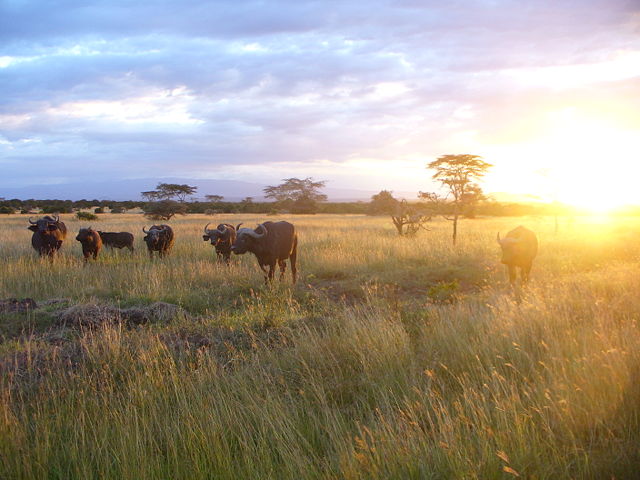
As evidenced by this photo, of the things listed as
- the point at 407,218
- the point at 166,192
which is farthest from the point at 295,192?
the point at 407,218

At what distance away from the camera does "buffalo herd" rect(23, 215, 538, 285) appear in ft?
32.0

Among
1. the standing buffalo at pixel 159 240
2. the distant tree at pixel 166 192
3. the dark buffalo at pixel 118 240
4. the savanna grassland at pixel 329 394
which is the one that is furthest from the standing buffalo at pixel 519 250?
the distant tree at pixel 166 192

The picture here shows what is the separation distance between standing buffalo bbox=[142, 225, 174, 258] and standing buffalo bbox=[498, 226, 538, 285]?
11.0 metres

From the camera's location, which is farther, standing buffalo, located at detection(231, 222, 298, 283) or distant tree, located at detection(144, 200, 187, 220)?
distant tree, located at detection(144, 200, 187, 220)

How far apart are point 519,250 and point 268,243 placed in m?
6.07

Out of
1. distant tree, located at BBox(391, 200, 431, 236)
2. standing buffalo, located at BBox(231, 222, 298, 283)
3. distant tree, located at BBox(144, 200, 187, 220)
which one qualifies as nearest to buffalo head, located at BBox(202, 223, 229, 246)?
standing buffalo, located at BBox(231, 222, 298, 283)

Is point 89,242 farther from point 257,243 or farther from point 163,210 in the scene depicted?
point 163,210

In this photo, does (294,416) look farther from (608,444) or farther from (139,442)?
(608,444)

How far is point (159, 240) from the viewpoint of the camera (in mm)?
15078

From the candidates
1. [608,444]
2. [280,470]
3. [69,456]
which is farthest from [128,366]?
[608,444]

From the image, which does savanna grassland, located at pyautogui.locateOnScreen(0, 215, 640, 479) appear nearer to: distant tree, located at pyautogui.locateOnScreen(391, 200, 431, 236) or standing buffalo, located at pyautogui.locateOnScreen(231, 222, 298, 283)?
standing buffalo, located at pyautogui.locateOnScreen(231, 222, 298, 283)

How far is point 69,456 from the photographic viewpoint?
3.37 m

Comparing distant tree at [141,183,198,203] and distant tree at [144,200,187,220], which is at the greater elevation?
distant tree at [141,183,198,203]

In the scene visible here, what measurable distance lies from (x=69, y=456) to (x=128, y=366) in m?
1.58
